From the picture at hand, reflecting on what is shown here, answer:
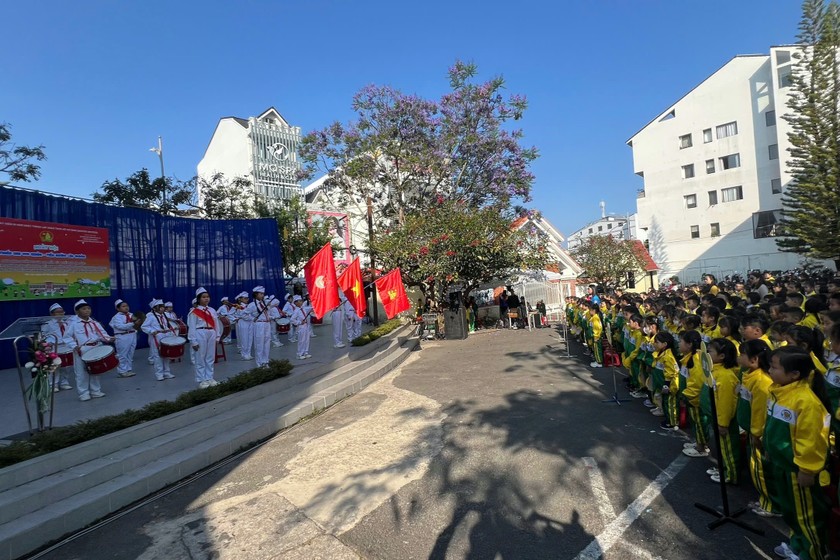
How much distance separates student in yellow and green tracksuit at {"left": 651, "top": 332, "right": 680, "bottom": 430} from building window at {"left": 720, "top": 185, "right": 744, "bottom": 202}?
126ft

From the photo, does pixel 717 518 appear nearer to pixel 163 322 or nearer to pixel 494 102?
pixel 163 322

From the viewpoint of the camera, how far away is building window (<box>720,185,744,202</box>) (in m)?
37.2

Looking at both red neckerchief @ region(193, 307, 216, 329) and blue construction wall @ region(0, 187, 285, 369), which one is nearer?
red neckerchief @ region(193, 307, 216, 329)

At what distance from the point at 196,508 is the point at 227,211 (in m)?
17.0

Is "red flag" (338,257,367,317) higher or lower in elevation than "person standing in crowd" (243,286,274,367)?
higher

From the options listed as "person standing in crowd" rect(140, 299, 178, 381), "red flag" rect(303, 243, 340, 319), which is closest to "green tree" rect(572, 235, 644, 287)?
"red flag" rect(303, 243, 340, 319)

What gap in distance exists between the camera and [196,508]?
→ 193 inches

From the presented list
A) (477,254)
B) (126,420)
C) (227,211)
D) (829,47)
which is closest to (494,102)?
(477,254)

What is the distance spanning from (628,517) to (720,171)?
41.8 metres

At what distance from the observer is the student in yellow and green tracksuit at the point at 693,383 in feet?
16.0

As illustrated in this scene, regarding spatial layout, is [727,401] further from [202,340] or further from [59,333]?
[59,333]

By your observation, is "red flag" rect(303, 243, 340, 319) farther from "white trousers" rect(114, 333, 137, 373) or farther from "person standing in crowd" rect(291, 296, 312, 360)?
"white trousers" rect(114, 333, 137, 373)

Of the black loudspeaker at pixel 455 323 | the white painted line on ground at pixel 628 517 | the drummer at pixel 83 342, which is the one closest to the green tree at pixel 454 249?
the black loudspeaker at pixel 455 323

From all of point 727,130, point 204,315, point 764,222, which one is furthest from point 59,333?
point 727,130
